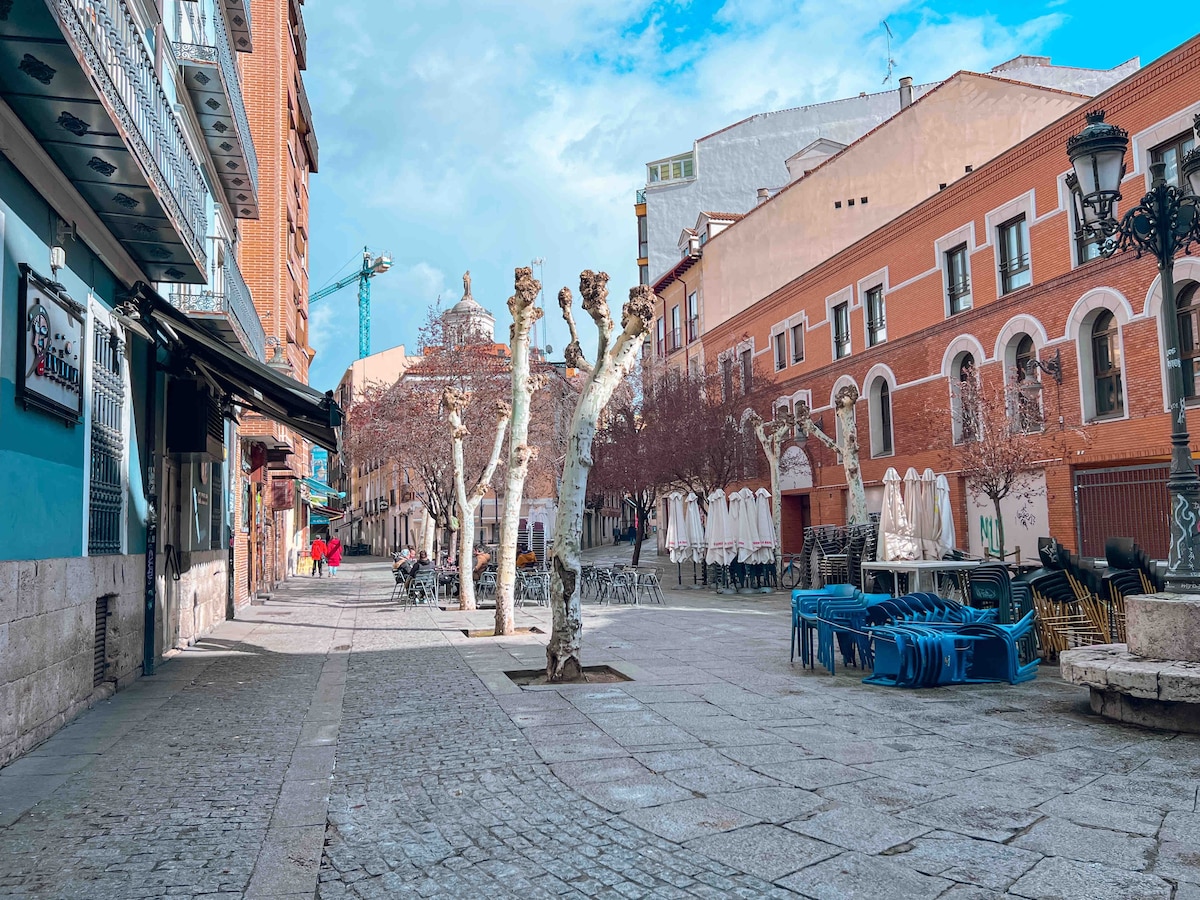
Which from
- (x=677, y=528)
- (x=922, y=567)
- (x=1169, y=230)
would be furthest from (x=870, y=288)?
(x=1169, y=230)

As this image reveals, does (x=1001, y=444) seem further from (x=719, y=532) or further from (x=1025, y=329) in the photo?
(x=719, y=532)

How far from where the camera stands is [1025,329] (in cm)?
2056

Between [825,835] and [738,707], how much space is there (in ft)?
10.5

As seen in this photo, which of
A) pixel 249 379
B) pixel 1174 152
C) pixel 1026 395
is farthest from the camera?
pixel 1026 395

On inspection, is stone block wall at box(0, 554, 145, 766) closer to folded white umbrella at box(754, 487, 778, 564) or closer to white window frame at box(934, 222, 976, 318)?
folded white umbrella at box(754, 487, 778, 564)

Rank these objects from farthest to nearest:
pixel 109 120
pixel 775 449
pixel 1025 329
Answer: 1. pixel 775 449
2. pixel 1025 329
3. pixel 109 120

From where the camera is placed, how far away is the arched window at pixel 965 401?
1923 centimetres

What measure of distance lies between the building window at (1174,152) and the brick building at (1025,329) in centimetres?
3

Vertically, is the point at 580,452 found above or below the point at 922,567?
above

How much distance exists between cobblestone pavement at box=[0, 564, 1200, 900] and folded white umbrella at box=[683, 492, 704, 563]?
1432 cm

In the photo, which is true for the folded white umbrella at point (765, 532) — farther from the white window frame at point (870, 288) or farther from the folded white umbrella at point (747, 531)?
the white window frame at point (870, 288)

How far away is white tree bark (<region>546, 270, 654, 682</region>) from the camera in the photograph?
9.35m

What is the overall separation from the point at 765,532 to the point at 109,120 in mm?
16783

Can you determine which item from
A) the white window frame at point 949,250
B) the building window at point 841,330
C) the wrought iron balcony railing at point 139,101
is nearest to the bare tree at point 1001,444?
the white window frame at point 949,250
